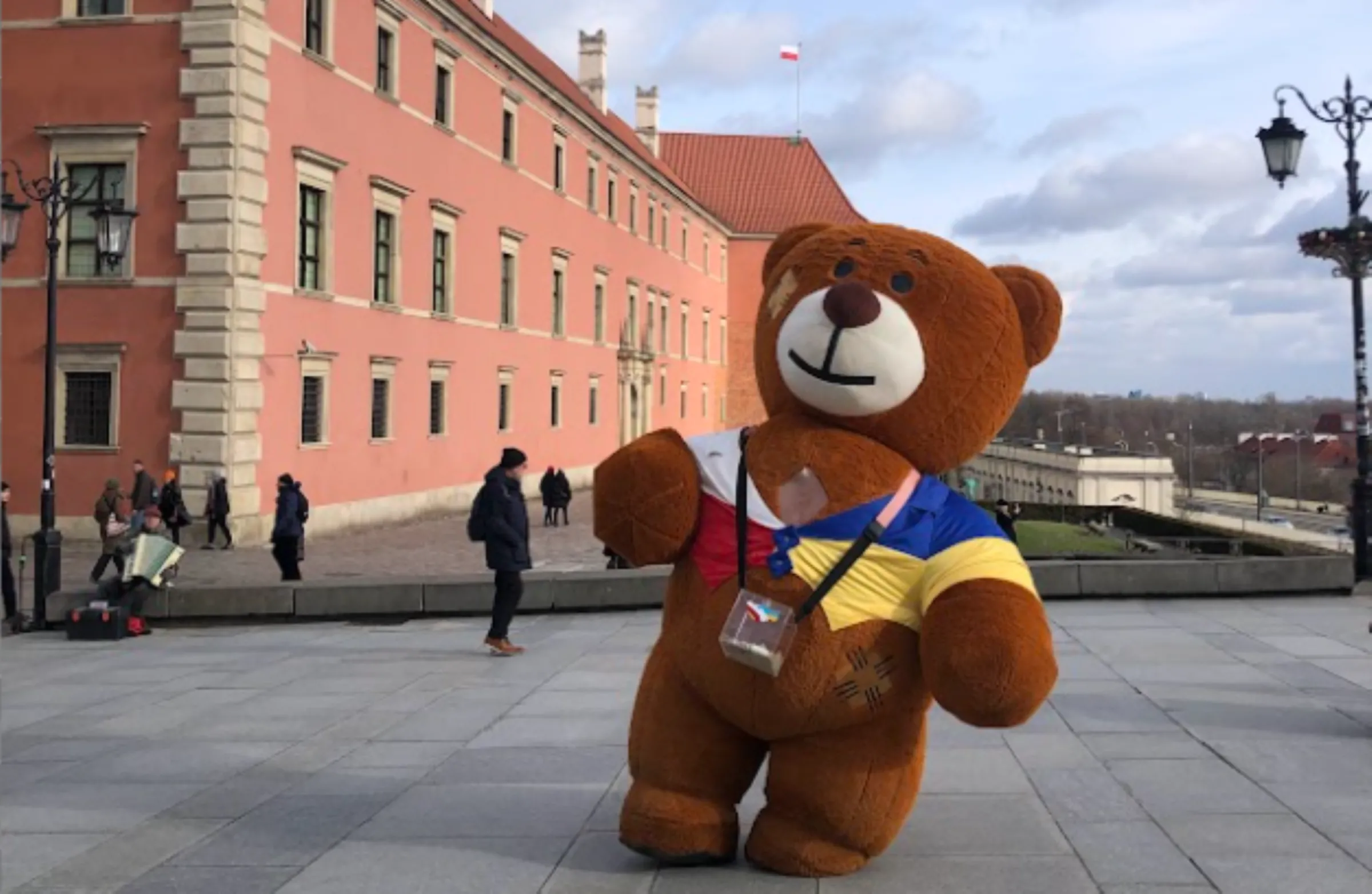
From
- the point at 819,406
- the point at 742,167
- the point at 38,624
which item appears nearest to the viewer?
the point at 819,406

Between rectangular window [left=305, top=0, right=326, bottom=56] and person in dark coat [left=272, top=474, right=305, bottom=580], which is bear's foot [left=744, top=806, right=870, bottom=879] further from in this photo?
rectangular window [left=305, top=0, right=326, bottom=56]

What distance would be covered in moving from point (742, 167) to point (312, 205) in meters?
43.3

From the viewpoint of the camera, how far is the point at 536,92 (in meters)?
33.3

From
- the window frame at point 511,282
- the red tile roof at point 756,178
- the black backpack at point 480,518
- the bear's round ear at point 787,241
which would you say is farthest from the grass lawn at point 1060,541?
the red tile roof at point 756,178

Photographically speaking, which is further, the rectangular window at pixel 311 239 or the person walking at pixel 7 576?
the rectangular window at pixel 311 239

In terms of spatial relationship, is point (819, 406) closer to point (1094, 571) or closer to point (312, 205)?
point (1094, 571)

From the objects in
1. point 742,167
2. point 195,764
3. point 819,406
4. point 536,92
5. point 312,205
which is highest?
point 742,167

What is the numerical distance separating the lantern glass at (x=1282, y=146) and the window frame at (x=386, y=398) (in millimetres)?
17117

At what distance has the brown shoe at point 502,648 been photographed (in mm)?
9508

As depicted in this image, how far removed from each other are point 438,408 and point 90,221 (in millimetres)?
9531

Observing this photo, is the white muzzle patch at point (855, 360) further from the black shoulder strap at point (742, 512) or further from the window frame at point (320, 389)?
the window frame at point (320, 389)

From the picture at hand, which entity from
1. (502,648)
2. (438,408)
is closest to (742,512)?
(502,648)

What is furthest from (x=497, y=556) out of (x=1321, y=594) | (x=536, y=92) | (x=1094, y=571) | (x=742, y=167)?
(x=742, y=167)

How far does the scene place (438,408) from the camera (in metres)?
28.0
